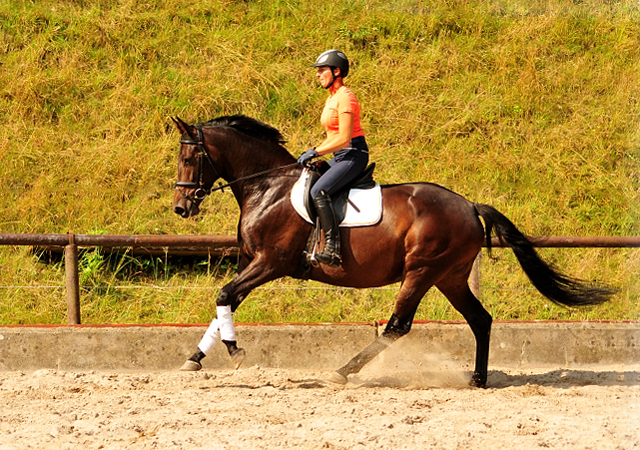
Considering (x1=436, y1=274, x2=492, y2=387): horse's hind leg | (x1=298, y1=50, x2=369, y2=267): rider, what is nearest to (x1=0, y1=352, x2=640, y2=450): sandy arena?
(x1=436, y1=274, x2=492, y2=387): horse's hind leg

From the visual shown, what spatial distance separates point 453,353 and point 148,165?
17.9ft

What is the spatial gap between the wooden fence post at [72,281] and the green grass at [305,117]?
1.02m

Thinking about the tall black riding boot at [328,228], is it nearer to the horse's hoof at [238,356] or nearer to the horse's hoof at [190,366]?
the horse's hoof at [238,356]

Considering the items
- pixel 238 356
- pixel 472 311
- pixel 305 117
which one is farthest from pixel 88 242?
pixel 305 117

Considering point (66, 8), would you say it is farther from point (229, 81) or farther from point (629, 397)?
point (629, 397)

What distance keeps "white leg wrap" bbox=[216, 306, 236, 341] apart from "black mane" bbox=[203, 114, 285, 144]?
156 centimetres

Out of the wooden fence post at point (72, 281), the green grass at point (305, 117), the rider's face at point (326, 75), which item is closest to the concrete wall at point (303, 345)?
the wooden fence post at point (72, 281)

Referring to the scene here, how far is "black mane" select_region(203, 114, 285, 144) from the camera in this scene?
6.57 meters

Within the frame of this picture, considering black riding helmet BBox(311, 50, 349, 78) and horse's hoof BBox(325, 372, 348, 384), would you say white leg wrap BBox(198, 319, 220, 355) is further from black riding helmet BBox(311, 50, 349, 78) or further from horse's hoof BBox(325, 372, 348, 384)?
black riding helmet BBox(311, 50, 349, 78)

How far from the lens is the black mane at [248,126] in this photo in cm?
657

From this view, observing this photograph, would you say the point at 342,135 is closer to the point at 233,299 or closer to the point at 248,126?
the point at 248,126

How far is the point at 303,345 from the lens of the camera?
7133 mm

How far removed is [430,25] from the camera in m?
13.7

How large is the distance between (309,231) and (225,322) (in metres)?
1.04
